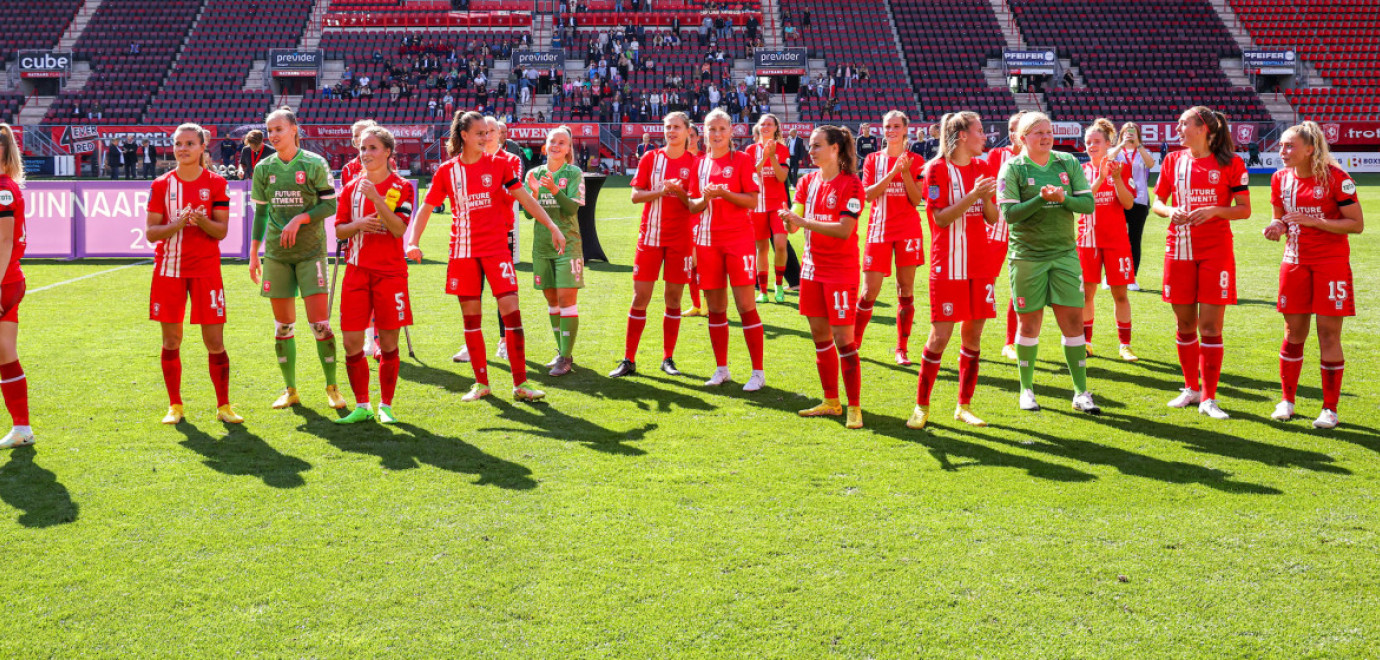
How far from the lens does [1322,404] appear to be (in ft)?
22.9

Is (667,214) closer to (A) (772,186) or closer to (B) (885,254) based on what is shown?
(B) (885,254)

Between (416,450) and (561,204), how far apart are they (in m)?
2.96

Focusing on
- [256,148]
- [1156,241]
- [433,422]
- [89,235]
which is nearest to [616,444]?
[433,422]

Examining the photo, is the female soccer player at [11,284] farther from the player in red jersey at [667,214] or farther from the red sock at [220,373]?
the player in red jersey at [667,214]

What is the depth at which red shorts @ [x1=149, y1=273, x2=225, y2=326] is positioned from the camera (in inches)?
255

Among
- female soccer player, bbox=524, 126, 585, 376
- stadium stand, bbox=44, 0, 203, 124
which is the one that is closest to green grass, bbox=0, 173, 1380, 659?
female soccer player, bbox=524, 126, 585, 376

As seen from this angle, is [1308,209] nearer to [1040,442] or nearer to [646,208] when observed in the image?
[1040,442]

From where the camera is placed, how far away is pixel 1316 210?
6.46m

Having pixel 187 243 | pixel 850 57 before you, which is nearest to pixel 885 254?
pixel 187 243

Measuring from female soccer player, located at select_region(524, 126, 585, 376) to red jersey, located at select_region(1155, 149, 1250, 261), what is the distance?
13.9 ft

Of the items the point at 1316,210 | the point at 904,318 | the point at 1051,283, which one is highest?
the point at 1316,210

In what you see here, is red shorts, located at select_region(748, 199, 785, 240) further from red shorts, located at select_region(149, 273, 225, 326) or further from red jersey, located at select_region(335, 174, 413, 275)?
red shorts, located at select_region(149, 273, 225, 326)

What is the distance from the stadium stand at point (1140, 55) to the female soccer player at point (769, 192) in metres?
29.9

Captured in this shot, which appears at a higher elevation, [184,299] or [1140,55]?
[1140,55]
